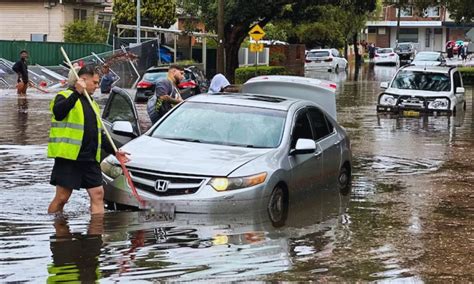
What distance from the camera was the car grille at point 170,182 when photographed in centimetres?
927

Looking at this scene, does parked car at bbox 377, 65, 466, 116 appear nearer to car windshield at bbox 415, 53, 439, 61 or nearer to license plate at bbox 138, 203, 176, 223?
license plate at bbox 138, 203, 176, 223

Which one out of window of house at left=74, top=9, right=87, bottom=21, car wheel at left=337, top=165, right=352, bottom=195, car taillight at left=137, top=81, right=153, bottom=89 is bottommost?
car wheel at left=337, top=165, right=352, bottom=195

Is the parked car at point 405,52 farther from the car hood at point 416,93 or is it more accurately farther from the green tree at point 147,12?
the car hood at point 416,93

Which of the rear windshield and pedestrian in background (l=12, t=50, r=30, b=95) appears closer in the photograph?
pedestrian in background (l=12, t=50, r=30, b=95)

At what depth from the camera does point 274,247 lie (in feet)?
27.6

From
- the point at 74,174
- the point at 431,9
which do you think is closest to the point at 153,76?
the point at 74,174

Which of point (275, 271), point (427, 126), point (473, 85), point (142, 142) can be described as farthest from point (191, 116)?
point (473, 85)

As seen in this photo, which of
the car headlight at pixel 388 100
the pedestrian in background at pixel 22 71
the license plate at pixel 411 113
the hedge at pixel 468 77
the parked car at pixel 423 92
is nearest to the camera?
the license plate at pixel 411 113

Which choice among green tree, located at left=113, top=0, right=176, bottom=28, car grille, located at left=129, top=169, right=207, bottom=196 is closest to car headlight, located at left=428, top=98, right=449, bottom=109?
car grille, located at left=129, top=169, right=207, bottom=196

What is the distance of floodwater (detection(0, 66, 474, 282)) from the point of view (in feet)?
24.3

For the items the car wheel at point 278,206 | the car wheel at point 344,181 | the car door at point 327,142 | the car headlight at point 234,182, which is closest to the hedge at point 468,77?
the car wheel at point 344,181

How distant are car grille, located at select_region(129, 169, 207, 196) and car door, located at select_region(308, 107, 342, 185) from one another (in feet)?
8.44

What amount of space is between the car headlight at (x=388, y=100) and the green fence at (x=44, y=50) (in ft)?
64.3

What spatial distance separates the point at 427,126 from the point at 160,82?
11.3 metres
